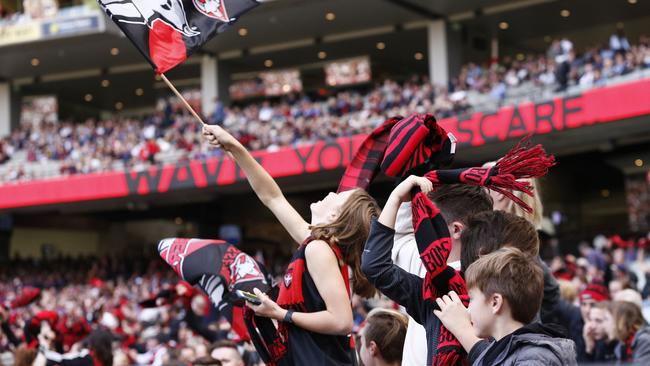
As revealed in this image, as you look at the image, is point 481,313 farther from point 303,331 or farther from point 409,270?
point 303,331

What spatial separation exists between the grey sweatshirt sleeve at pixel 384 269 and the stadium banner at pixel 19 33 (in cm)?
2651

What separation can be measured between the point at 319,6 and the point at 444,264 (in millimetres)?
22720

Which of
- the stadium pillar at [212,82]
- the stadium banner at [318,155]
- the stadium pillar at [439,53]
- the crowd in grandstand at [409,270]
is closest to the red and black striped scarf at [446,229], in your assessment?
the crowd in grandstand at [409,270]

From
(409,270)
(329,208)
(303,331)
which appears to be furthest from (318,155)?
(409,270)

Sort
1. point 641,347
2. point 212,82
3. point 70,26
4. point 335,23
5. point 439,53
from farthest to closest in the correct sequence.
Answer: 1. point 212,82
2. point 70,26
3. point 335,23
4. point 439,53
5. point 641,347

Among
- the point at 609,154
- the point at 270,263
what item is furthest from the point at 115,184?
the point at 609,154

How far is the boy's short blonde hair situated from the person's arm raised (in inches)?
51.2

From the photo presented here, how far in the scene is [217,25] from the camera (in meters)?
4.29

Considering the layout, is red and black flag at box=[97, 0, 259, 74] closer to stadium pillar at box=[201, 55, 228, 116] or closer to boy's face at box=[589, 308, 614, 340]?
boy's face at box=[589, 308, 614, 340]

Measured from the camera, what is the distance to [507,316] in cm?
273

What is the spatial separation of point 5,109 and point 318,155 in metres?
15.3

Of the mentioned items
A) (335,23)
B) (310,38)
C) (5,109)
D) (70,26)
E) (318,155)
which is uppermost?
(70,26)

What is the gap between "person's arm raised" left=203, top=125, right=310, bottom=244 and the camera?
3834 millimetres

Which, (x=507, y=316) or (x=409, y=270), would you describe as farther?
(x=409, y=270)
